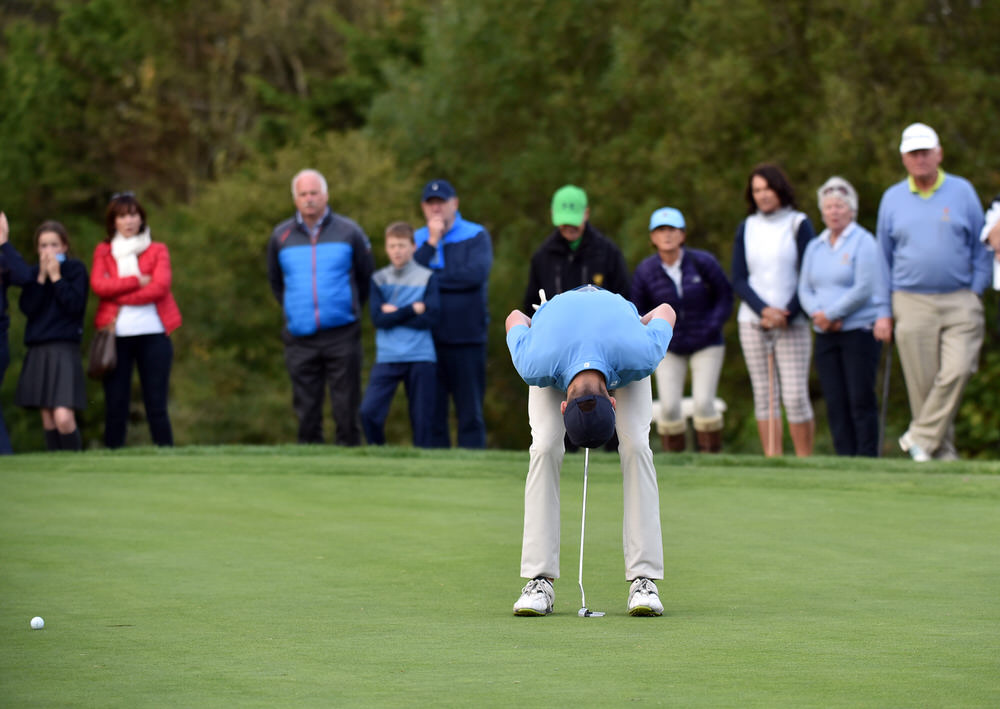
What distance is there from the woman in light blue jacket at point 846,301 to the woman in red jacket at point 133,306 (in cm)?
449

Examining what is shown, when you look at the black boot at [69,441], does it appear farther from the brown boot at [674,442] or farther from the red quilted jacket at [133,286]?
the brown boot at [674,442]

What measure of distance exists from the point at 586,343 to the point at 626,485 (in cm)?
63

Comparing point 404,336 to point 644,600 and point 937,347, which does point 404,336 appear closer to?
point 937,347

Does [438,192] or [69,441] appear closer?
[69,441]

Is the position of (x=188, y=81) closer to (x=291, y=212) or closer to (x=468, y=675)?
(x=291, y=212)

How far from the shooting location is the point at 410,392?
1225 centimetres

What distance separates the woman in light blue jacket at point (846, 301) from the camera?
37.4 ft

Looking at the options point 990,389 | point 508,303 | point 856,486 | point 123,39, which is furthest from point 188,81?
point 856,486

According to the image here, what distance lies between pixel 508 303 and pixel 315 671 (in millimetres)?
30244

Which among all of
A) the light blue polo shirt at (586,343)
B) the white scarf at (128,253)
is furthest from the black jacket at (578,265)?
the light blue polo shirt at (586,343)

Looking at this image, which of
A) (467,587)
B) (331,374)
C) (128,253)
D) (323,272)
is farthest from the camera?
(331,374)

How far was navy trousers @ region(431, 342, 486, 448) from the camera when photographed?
12.5 meters

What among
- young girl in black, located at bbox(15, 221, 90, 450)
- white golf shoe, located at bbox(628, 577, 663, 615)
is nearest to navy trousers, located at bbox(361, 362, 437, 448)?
young girl in black, located at bbox(15, 221, 90, 450)

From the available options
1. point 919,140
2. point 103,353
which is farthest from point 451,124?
point 919,140
